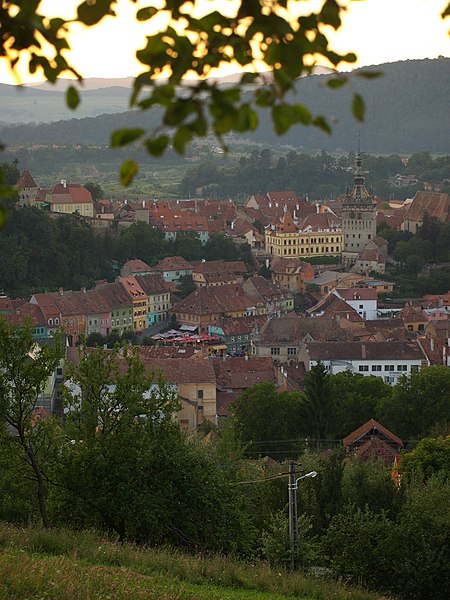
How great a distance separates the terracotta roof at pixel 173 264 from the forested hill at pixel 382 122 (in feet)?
276

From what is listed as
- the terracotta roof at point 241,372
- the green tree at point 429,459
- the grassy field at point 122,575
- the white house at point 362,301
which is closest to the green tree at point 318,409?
the terracotta roof at point 241,372

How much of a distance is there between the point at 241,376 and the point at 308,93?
12428 centimetres

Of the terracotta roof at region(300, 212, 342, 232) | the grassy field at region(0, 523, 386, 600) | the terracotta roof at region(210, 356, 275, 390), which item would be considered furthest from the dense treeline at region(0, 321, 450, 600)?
the terracotta roof at region(300, 212, 342, 232)

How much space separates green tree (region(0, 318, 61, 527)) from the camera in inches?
497

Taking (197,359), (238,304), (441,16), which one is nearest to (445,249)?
(238,304)

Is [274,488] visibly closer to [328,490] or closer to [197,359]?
[328,490]

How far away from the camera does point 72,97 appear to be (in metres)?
2.81

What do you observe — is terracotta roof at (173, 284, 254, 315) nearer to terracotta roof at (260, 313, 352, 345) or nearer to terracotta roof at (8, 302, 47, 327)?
terracotta roof at (260, 313, 352, 345)

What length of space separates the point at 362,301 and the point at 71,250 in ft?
50.0

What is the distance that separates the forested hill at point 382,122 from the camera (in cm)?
14850

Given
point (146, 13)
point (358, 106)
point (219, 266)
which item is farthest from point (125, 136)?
point (219, 266)

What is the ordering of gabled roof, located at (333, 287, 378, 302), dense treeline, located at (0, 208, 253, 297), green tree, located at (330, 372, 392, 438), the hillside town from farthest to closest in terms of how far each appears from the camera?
dense treeline, located at (0, 208, 253, 297)
gabled roof, located at (333, 287, 378, 302)
the hillside town
green tree, located at (330, 372, 392, 438)

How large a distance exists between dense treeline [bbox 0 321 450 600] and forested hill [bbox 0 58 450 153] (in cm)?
13238

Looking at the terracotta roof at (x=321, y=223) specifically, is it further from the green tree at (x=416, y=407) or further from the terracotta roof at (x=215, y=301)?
the green tree at (x=416, y=407)
